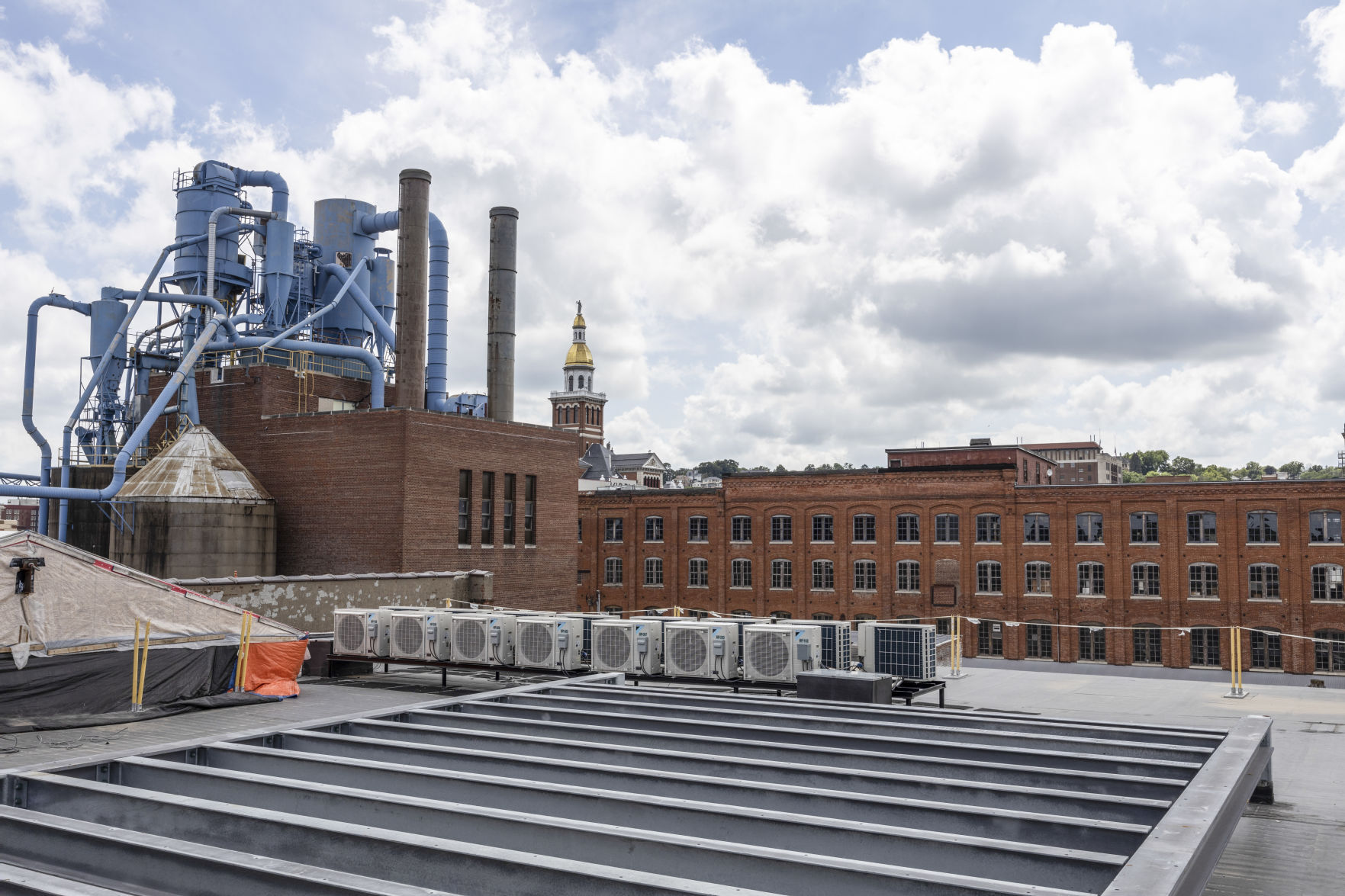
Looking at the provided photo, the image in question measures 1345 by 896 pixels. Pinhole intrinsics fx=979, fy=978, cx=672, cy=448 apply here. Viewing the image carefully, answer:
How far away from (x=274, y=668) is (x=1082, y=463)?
295 ft

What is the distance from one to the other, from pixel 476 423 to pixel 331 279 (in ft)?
64.2

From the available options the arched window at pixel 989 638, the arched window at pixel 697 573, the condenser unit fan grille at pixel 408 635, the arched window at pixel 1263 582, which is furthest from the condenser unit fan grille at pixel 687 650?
the arched window at pixel 697 573

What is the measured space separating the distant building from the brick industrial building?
20269 millimetres

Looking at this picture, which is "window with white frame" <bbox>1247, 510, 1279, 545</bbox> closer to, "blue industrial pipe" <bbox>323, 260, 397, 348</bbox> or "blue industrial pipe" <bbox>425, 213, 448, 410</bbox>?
"blue industrial pipe" <bbox>425, 213, 448, 410</bbox>

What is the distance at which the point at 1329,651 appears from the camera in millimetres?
43156

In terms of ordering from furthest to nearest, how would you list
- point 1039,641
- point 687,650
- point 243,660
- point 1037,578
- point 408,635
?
1. point 1037,578
2. point 1039,641
3. point 408,635
4. point 243,660
5. point 687,650

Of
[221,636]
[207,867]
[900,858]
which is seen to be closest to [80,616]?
[221,636]

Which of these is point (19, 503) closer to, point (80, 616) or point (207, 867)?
point (80, 616)

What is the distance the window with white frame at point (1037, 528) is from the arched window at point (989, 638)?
451cm

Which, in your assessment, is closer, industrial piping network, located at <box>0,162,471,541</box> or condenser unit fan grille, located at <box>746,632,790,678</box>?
condenser unit fan grille, located at <box>746,632,790,678</box>

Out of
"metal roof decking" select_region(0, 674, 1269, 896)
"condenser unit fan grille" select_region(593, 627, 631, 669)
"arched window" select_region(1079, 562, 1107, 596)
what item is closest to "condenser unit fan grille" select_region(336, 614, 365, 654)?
"condenser unit fan grille" select_region(593, 627, 631, 669)

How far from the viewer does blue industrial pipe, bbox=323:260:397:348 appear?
175ft

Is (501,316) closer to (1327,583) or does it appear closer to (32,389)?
(32,389)

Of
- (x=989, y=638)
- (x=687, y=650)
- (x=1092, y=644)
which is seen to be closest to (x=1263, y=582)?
(x=1092, y=644)
